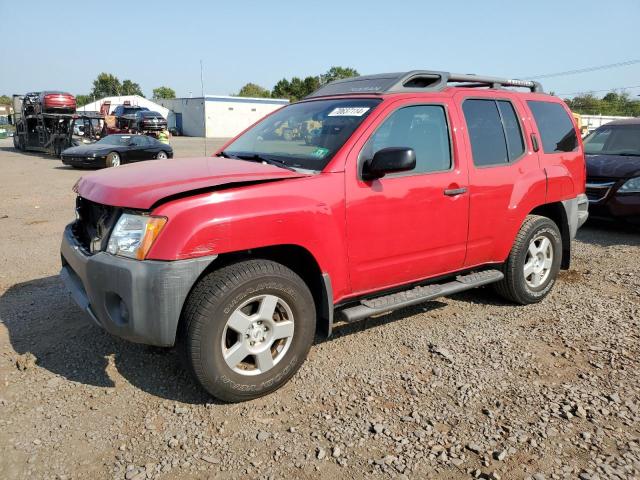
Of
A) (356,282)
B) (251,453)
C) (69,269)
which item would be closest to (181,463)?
(251,453)

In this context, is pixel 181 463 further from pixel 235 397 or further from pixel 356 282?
pixel 356 282

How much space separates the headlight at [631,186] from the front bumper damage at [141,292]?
22.2 feet

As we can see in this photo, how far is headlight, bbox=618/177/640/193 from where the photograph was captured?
23.5 feet

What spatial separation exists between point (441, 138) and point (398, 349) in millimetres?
1649

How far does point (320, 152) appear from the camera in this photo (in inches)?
135

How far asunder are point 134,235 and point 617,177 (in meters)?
7.14

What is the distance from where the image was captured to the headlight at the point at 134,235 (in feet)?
8.87

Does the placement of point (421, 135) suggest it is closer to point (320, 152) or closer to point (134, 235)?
point (320, 152)

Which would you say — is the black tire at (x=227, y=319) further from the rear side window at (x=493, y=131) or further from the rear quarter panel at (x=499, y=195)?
the rear side window at (x=493, y=131)

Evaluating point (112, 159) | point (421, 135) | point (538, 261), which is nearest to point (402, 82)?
point (421, 135)

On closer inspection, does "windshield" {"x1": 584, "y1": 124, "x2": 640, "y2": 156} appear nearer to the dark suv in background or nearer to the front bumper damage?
the dark suv in background

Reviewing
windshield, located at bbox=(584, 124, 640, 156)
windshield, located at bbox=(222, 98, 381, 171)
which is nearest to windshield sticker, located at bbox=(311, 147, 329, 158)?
windshield, located at bbox=(222, 98, 381, 171)

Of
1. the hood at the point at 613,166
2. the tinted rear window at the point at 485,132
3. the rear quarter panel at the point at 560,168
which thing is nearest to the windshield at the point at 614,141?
Answer: the hood at the point at 613,166

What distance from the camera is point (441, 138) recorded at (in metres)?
3.84
